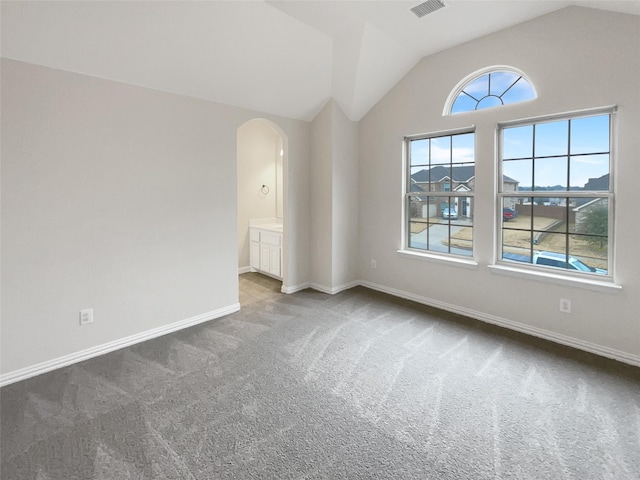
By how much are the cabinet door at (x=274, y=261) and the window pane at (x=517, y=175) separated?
2883 mm

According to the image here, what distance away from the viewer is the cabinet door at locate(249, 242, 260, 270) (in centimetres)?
522

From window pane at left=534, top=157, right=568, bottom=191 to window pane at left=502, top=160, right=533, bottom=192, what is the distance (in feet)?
0.19

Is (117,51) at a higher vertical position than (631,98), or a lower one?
higher

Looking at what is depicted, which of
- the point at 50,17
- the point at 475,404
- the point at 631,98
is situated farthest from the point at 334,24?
the point at 475,404

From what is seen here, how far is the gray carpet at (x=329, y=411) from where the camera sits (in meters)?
1.65

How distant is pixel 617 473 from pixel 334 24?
3.68 metres

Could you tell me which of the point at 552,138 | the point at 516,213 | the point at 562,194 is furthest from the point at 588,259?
the point at 552,138

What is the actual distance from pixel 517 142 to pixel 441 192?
90 centimetres

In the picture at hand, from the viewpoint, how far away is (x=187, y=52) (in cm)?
280

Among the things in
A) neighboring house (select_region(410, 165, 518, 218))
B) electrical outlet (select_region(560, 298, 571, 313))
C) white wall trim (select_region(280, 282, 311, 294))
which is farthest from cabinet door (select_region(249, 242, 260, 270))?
electrical outlet (select_region(560, 298, 571, 313))

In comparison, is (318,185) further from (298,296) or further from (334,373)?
(334,373)

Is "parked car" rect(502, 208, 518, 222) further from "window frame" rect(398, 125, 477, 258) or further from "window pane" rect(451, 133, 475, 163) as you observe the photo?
"window pane" rect(451, 133, 475, 163)

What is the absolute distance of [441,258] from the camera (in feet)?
12.5

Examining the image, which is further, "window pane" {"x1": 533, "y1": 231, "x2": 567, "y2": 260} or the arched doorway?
the arched doorway
